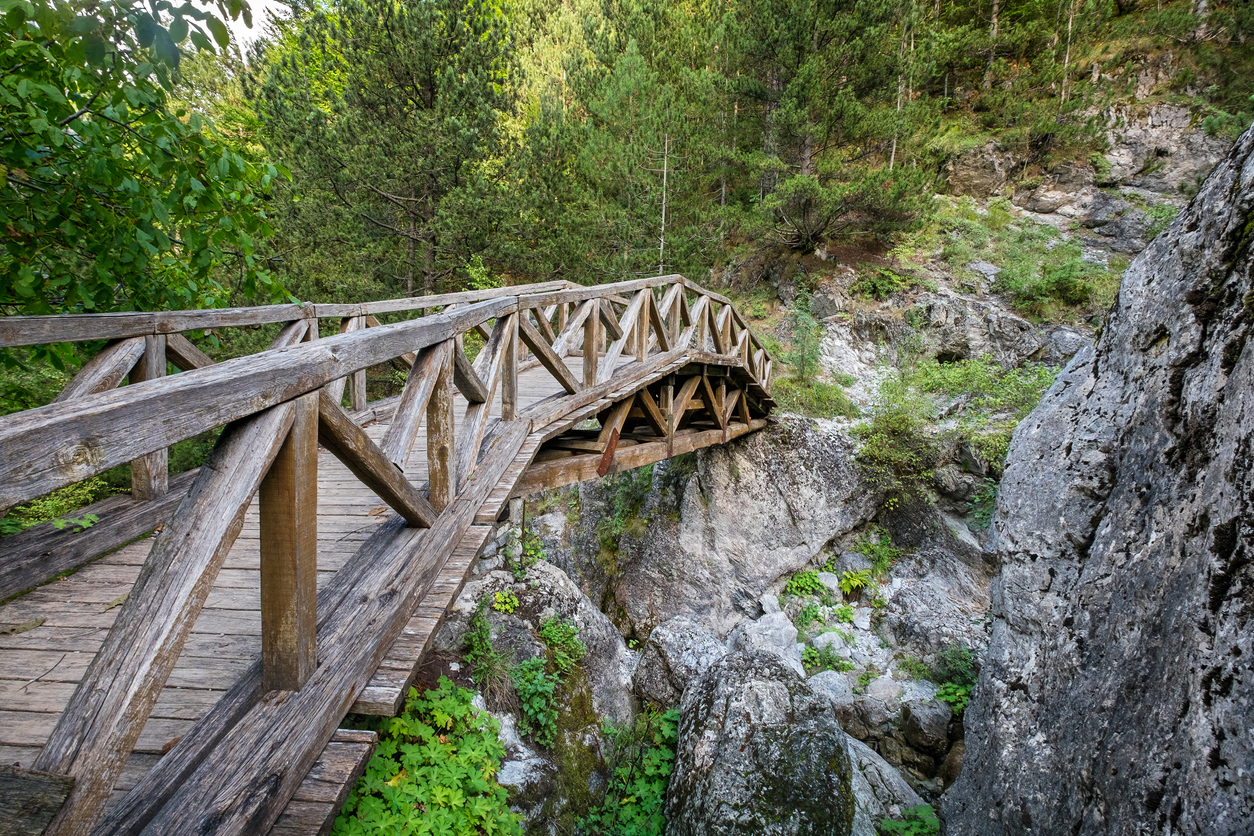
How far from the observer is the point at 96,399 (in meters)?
0.93

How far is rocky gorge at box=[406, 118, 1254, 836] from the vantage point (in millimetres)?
1937

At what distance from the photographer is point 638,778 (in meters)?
4.28

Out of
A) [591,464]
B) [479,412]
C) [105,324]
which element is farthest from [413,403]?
[591,464]

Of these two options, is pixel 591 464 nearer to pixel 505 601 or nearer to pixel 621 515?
pixel 505 601

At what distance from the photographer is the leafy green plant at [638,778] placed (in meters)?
3.94

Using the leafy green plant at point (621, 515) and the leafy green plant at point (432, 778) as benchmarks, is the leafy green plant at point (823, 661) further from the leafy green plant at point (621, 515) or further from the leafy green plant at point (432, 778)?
the leafy green plant at point (432, 778)

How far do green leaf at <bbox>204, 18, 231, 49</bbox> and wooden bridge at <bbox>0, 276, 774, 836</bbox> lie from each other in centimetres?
76

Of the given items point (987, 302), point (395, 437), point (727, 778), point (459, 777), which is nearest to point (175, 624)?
point (395, 437)

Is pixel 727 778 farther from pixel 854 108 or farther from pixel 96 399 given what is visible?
pixel 854 108

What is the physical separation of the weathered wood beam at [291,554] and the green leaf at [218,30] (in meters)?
0.87

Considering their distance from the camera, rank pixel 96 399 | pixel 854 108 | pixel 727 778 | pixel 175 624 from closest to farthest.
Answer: pixel 96 399 → pixel 175 624 → pixel 727 778 → pixel 854 108

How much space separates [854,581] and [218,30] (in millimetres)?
8427

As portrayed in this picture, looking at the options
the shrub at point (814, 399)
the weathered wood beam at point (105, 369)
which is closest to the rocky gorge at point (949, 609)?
the shrub at point (814, 399)

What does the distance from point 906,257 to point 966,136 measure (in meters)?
5.68
